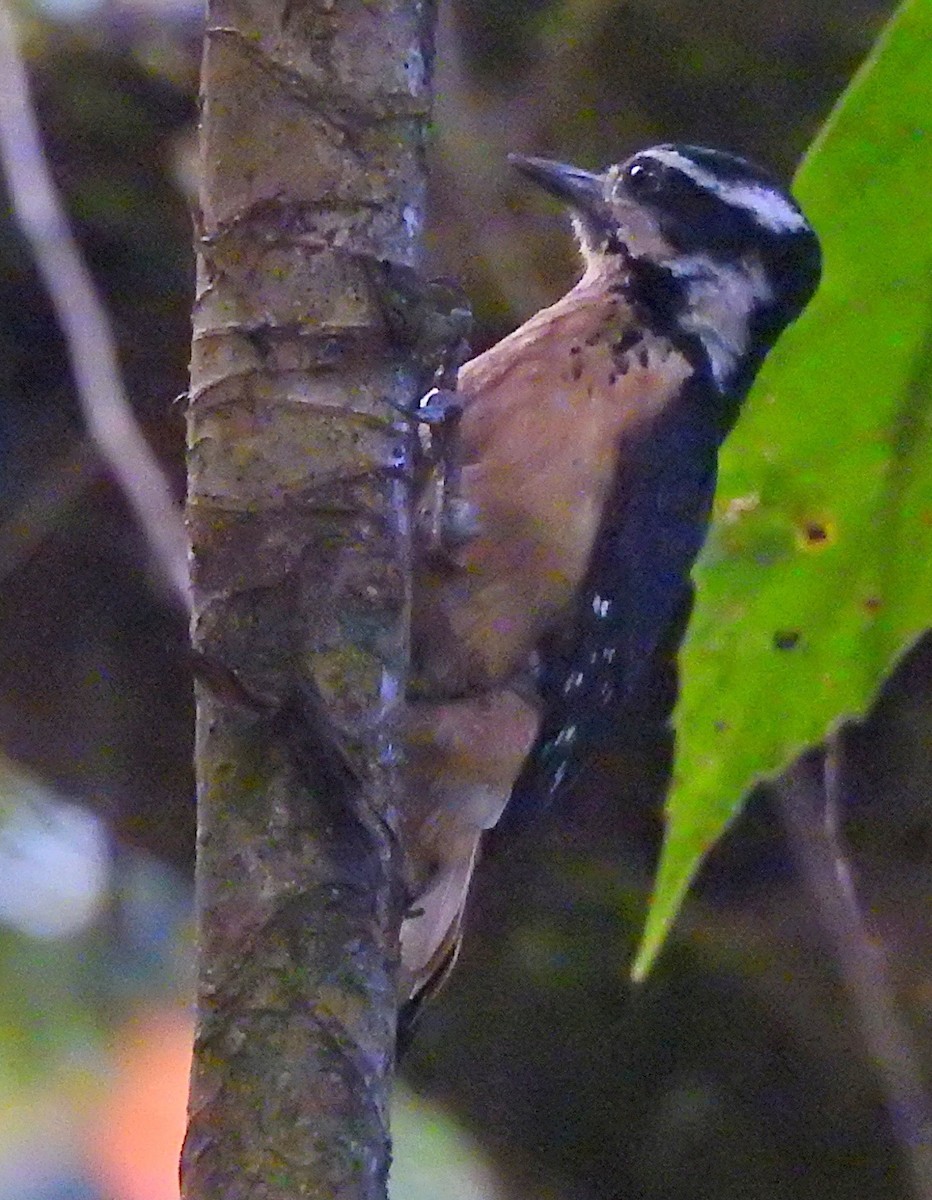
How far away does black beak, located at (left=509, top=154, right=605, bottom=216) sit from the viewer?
204 cm

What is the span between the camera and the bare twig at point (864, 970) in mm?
2006

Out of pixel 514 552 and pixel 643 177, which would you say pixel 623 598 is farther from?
pixel 643 177

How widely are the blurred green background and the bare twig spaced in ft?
0.31

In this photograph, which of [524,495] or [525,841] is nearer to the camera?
[524,495]

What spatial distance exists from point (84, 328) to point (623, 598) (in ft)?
2.13

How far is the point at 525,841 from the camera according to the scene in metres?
2.31

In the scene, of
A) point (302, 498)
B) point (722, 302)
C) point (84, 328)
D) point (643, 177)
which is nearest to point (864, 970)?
point (722, 302)

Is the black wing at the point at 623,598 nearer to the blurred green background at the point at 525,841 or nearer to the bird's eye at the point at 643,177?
the bird's eye at the point at 643,177

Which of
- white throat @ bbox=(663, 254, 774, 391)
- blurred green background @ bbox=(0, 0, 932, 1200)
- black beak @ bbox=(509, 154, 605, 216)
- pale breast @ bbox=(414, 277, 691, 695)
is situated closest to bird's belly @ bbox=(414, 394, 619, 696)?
pale breast @ bbox=(414, 277, 691, 695)

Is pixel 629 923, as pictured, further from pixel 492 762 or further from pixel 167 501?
pixel 167 501

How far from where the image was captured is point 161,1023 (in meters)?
2.34


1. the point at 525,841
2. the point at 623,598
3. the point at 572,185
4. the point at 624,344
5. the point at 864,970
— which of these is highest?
the point at 572,185

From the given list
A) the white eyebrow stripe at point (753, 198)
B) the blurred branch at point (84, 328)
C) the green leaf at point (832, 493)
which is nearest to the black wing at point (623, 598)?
the white eyebrow stripe at point (753, 198)

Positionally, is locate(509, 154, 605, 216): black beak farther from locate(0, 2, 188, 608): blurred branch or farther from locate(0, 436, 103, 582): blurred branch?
locate(0, 436, 103, 582): blurred branch
